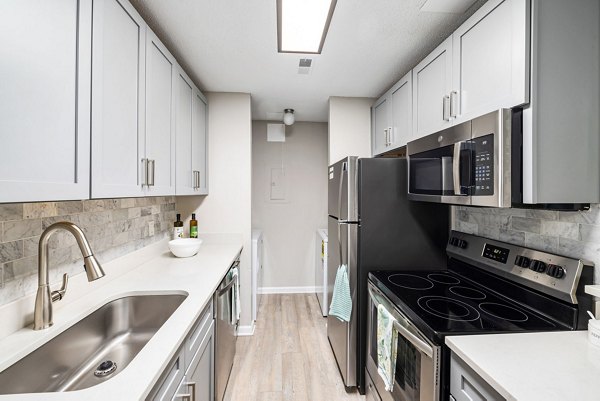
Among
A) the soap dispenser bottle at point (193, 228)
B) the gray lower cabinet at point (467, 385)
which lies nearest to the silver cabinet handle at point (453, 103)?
the gray lower cabinet at point (467, 385)

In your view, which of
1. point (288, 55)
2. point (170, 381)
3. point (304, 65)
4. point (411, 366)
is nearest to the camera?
point (170, 381)

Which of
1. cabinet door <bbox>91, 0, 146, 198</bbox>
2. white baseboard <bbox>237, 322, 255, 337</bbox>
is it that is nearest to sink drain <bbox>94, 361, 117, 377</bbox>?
cabinet door <bbox>91, 0, 146, 198</bbox>

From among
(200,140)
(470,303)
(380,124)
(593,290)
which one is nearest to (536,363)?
(593,290)

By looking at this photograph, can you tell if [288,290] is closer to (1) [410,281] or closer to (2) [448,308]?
(1) [410,281]

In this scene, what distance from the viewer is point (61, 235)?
4.37 ft

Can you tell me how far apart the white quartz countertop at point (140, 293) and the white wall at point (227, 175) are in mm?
284

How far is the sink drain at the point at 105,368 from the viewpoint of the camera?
1.15m

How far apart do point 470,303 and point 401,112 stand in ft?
4.84

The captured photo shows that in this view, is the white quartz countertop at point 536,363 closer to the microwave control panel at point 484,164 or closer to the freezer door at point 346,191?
the microwave control panel at point 484,164

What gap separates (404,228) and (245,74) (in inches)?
68.9

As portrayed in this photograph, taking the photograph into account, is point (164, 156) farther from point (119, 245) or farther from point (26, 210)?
point (26, 210)

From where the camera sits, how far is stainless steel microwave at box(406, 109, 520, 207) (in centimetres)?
A: 111

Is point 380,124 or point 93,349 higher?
point 380,124

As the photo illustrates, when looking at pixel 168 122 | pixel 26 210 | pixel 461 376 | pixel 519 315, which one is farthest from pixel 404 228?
pixel 26 210
